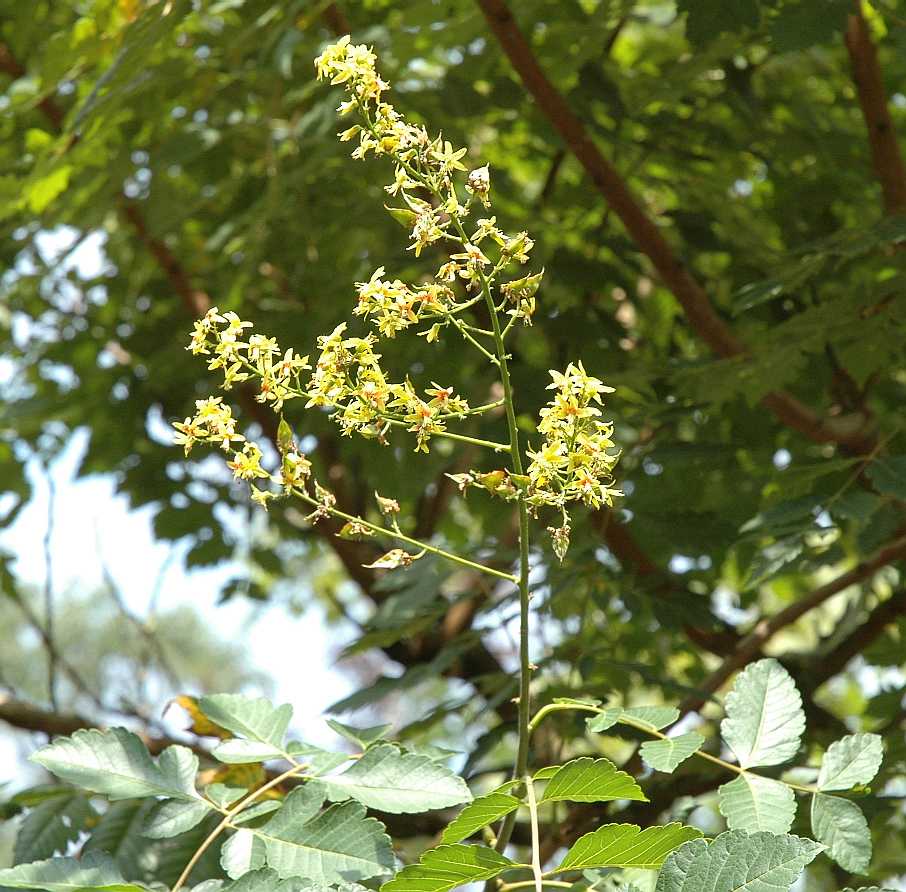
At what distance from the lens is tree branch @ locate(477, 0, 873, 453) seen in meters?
1.84

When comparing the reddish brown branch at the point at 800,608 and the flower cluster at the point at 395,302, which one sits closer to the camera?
the flower cluster at the point at 395,302

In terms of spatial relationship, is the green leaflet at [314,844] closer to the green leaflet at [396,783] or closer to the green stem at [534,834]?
the green leaflet at [396,783]

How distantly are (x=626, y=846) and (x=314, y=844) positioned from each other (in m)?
0.28

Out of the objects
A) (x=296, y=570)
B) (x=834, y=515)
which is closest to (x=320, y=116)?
(x=834, y=515)

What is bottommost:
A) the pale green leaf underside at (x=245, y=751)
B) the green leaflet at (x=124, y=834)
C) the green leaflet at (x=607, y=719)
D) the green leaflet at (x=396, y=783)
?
the green leaflet at (x=124, y=834)

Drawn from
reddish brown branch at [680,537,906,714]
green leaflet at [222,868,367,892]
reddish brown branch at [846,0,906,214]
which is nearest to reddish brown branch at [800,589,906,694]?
reddish brown branch at [680,537,906,714]

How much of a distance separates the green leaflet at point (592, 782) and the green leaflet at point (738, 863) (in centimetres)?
7

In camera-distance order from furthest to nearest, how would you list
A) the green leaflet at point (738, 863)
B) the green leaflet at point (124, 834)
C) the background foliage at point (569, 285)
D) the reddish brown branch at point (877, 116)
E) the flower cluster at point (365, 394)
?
the reddish brown branch at point (877, 116), the background foliage at point (569, 285), the green leaflet at point (124, 834), the flower cluster at point (365, 394), the green leaflet at point (738, 863)

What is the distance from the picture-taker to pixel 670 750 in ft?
3.46

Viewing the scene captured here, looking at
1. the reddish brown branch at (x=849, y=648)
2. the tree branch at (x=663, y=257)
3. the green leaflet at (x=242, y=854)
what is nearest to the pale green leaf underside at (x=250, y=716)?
the green leaflet at (x=242, y=854)

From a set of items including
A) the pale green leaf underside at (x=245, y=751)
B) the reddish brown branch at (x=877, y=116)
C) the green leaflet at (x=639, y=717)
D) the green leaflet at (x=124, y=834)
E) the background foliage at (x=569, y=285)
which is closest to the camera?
the green leaflet at (x=639, y=717)

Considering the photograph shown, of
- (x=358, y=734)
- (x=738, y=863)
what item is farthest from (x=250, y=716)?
(x=738, y=863)

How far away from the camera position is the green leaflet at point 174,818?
1.17m

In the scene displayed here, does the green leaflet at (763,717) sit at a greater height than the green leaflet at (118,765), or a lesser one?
lesser
